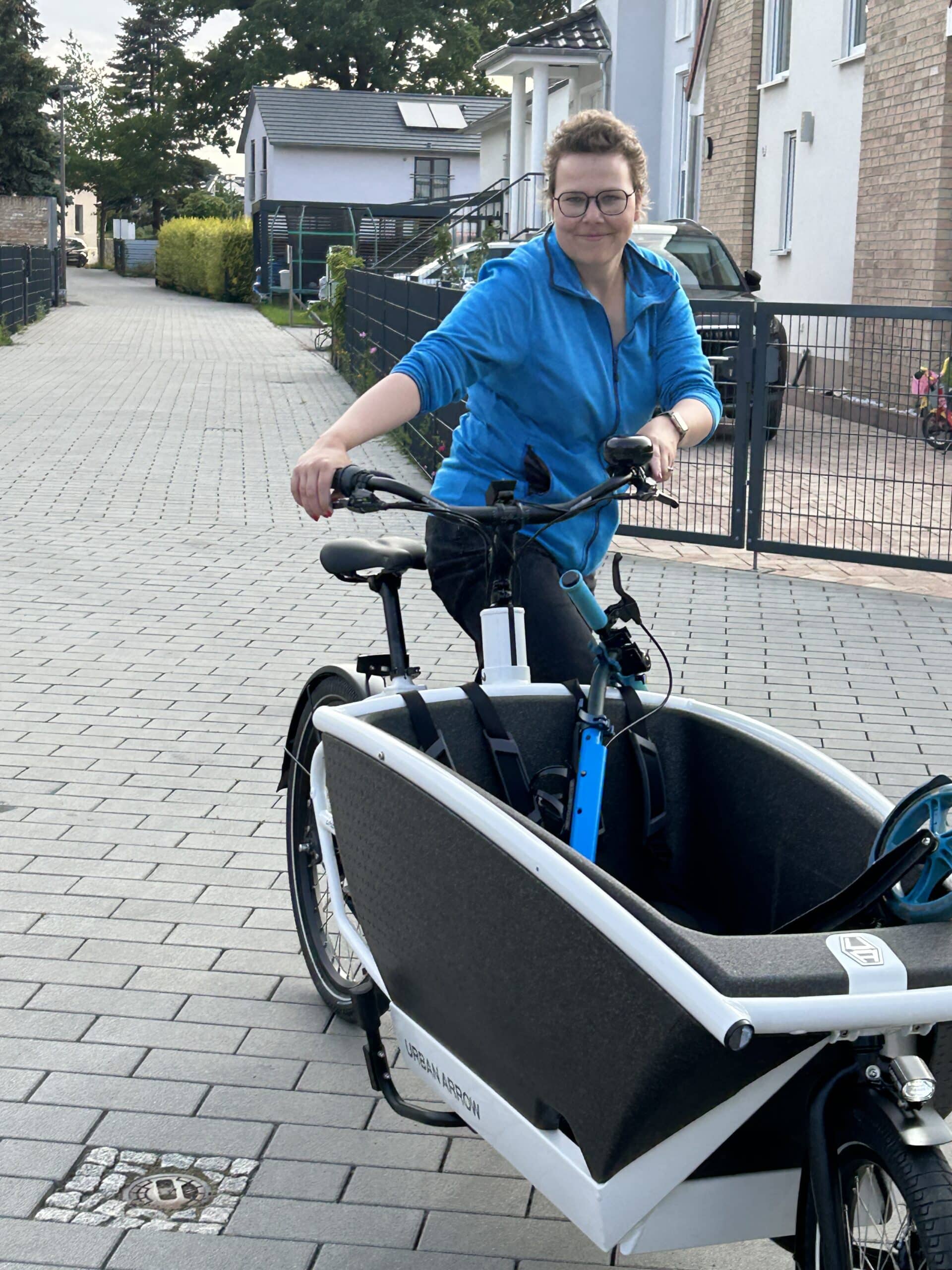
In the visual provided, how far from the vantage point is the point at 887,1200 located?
7.00ft

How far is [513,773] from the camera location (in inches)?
124

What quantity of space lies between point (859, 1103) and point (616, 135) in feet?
6.77

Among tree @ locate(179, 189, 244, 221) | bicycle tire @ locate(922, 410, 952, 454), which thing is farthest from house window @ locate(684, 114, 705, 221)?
tree @ locate(179, 189, 244, 221)

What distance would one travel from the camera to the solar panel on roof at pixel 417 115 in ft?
196

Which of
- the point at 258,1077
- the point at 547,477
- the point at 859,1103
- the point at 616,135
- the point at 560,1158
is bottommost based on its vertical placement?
the point at 258,1077

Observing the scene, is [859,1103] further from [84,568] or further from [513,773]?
[84,568]

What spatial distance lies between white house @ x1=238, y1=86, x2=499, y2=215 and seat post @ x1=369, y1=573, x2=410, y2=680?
5539 centimetres

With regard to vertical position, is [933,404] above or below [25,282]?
below

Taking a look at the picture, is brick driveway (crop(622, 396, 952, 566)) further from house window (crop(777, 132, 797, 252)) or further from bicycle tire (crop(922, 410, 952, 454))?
house window (crop(777, 132, 797, 252))

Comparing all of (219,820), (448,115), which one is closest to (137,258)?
(448,115)

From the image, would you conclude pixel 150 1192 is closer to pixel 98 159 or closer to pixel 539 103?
pixel 539 103

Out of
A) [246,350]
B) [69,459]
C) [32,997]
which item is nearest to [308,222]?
[246,350]

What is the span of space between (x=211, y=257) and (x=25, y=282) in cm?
1997

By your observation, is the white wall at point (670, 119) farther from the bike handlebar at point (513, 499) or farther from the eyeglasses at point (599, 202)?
the bike handlebar at point (513, 499)
